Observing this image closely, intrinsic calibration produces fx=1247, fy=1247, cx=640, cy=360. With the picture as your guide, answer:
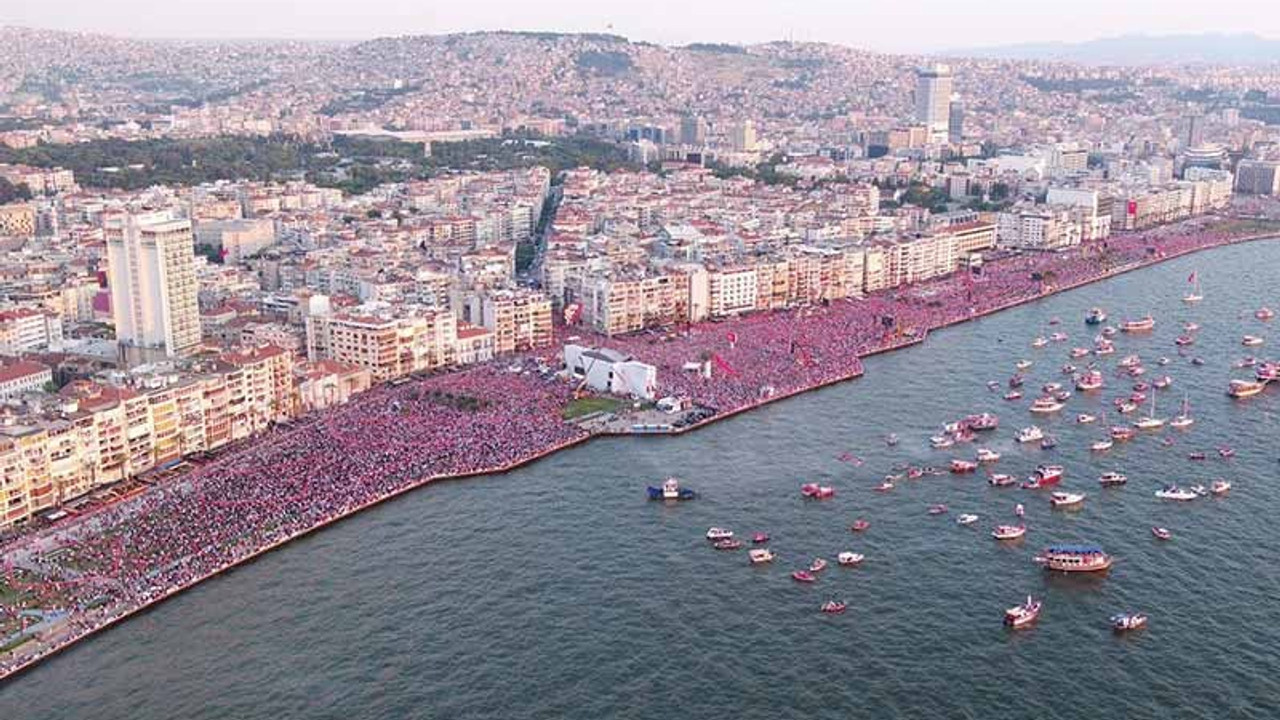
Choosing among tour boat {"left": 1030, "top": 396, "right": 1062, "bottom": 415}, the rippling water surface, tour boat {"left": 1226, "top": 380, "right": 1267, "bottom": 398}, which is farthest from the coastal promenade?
tour boat {"left": 1226, "top": 380, "right": 1267, "bottom": 398}

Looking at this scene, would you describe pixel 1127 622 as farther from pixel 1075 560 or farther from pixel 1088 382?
pixel 1088 382

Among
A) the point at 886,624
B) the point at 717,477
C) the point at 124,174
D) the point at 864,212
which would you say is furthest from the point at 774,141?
the point at 886,624

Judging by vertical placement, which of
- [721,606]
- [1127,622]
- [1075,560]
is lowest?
[721,606]

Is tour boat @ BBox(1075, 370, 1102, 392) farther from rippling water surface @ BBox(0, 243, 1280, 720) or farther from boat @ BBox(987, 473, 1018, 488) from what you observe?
boat @ BBox(987, 473, 1018, 488)

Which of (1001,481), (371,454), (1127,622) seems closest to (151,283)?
(371,454)

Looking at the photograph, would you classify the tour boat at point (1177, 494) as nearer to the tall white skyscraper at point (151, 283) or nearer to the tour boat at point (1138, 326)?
the tour boat at point (1138, 326)

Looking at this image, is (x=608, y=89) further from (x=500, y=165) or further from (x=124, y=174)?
(x=124, y=174)
